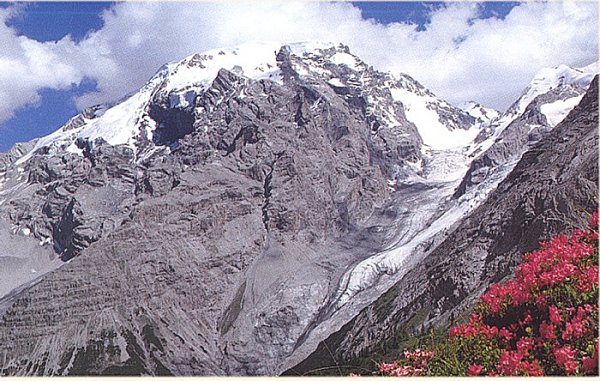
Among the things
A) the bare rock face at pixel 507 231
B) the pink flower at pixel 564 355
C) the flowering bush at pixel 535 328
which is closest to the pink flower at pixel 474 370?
the flowering bush at pixel 535 328

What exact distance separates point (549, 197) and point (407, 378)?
154 m

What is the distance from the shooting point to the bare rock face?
→ 149000 millimetres

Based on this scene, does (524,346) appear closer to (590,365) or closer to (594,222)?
(590,365)

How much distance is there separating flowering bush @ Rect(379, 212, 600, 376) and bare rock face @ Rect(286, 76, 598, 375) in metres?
128

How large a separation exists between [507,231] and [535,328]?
6485 inches

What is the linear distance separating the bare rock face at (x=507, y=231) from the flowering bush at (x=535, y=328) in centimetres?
12807

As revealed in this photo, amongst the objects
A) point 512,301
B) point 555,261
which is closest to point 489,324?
point 512,301

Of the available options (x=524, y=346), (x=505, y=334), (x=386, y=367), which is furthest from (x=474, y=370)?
(x=386, y=367)

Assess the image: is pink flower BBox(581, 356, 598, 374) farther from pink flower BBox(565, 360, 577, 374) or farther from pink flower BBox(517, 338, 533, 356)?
pink flower BBox(517, 338, 533, 356)

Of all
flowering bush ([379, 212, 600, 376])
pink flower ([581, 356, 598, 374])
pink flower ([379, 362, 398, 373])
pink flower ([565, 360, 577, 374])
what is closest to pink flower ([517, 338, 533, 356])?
flowering bush ([379, 212, 600, 376])

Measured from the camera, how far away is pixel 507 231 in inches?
6678

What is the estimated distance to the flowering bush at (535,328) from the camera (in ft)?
33.3

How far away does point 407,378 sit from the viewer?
1126 cm

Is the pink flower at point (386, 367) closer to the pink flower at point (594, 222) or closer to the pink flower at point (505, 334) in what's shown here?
the pink flower at point (505, 334)
